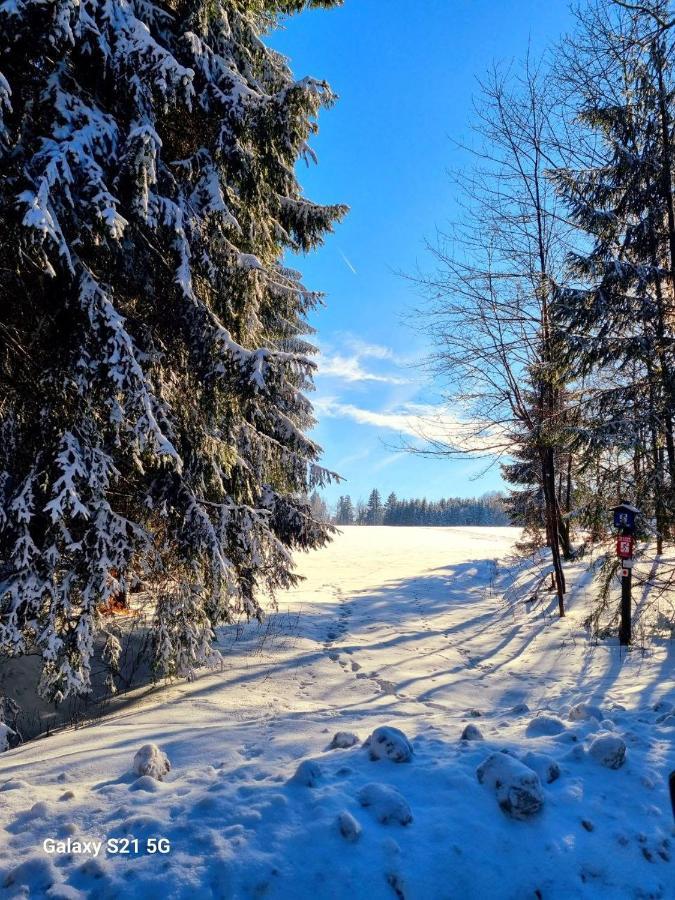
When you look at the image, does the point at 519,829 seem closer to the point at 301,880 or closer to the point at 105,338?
the point at 301,880

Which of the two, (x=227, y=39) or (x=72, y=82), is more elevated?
(x=227, y=39)

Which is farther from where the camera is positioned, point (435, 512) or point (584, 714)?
point (435, 512)

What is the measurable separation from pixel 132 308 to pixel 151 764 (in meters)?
4.25

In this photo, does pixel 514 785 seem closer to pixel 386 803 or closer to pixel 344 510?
pixel 386 803

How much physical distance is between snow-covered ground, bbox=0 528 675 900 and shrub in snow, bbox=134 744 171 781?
0.01 metres

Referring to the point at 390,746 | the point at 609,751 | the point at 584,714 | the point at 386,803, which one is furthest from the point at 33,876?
the point at 584,714

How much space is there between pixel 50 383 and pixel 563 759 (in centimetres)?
477

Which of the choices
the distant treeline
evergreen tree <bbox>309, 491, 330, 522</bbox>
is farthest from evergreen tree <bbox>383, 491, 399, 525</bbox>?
evergreen tree <bbox>309, 491, 330, 522</bbox>

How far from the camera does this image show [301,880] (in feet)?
6.13

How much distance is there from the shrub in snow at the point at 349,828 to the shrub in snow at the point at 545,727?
1753 millimetres

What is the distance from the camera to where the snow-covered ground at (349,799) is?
1.90 metres

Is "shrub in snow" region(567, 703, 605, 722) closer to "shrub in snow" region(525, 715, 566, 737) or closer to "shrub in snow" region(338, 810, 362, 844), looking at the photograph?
"shrub in snow" region(525, 715, 566, 737)

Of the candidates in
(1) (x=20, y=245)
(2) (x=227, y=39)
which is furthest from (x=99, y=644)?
(2) (x=227, y=39)

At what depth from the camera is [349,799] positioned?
227cm
